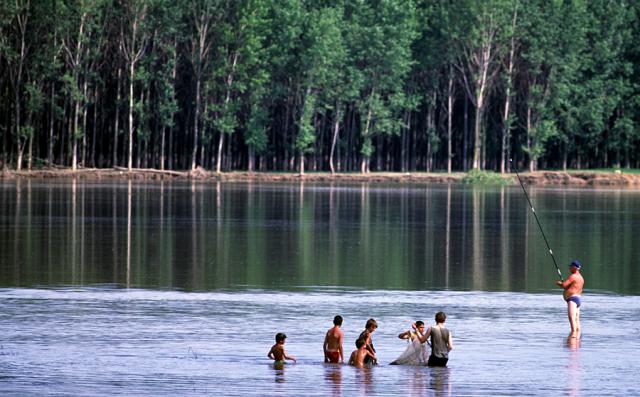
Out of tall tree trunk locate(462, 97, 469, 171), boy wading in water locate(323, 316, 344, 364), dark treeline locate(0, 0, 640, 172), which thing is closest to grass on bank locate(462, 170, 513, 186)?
dark treeline locate(0, 0, 640, 172)

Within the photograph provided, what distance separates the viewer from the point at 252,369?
22.8 metres

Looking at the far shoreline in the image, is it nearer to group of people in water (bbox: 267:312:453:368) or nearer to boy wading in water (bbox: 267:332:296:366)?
group of people in water (bbox: 267:312:453:368)

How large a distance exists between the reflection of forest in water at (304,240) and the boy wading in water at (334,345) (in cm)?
1196

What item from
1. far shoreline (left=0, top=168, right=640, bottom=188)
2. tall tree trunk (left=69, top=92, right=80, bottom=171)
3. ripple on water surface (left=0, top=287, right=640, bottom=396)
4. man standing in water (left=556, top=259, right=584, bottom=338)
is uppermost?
tall tree trunk (left=69, top=92, right=80, bottom=171)

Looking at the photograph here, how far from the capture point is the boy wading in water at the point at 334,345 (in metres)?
23.2

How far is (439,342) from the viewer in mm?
23250

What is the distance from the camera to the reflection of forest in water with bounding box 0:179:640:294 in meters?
38.1

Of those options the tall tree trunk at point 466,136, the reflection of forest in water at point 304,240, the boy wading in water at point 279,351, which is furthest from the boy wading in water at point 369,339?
the tall tree trunk at point 466,136

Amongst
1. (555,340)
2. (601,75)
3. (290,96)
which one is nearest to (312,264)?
(555,340)

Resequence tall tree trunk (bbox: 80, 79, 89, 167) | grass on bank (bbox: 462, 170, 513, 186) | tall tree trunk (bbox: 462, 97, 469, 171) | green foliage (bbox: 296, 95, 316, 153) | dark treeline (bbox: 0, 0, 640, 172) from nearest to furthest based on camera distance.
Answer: tall tree trunk (bbox: 80, 79, 89, 167)
dark treeline (bbox: 0, 0, 640, 172)
green foliage (bbox: 296, 95, 316, 153)
grass on bank (bbox: 462, 170, 513, 186)
tall tree trunk (bbox: 462, 97, 469, 171)

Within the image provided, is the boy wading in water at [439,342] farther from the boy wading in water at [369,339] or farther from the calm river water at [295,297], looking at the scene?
the boy wading in water at [369,339]

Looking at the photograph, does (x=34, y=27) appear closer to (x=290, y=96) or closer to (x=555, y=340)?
(x=290, y=96)

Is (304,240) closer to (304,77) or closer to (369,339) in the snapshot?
(369,339)

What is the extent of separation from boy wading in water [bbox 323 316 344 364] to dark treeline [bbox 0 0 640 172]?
275 ft
